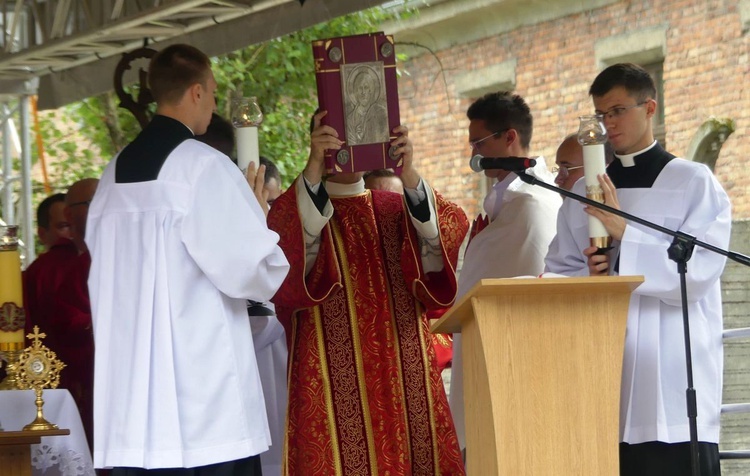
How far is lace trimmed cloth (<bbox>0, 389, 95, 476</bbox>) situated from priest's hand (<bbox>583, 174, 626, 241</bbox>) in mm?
2099

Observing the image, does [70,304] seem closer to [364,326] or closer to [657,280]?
[364,326]

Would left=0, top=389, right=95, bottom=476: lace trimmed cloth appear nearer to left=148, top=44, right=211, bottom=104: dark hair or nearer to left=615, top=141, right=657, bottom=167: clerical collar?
left=148, top=44, right=211, bottom=104: dark hair

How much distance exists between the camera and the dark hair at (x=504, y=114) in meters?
5.84

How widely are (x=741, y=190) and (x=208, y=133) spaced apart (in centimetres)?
747

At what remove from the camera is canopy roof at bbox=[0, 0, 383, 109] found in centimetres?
776

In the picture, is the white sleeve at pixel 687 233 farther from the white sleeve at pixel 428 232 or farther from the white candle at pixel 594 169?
the white sleeve at pixel 428 232

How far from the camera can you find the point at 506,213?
585cm

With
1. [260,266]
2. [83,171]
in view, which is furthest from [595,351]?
[83,171]

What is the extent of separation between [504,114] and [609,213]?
1.54 m

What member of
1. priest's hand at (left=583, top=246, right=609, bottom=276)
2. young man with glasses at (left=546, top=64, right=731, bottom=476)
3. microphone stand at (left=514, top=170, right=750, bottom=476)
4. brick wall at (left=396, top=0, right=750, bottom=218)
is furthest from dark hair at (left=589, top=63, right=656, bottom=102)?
brick wall at (left=396, top=0, right=750, bottom=218)

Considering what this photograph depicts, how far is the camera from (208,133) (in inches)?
230

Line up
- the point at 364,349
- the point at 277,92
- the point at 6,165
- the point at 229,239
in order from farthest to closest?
1. the point at 277,92
2. the point at 6,165
3. the point at 364,349
4. the point at 229,239

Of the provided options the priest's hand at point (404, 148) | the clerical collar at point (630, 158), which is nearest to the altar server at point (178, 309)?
the priest's hand at point (404, 148)

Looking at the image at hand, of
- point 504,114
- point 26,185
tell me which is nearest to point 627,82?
point 504,114
